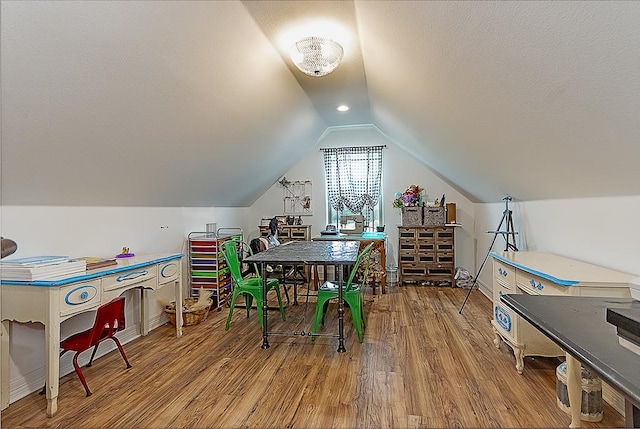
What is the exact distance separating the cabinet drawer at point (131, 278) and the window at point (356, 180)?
3653mm

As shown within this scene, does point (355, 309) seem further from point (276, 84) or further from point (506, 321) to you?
point (276, 84)

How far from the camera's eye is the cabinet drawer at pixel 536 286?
2.03 m

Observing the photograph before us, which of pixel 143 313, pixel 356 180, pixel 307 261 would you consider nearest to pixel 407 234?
pixel 356 180

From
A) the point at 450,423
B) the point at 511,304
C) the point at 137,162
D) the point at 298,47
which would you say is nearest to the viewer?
the point at 511,304

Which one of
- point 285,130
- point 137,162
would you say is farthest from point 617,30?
point 285,130

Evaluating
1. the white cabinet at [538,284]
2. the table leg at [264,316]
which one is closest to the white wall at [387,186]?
the white cabinet at [538,284]

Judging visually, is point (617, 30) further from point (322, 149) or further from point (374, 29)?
point (322, 149)

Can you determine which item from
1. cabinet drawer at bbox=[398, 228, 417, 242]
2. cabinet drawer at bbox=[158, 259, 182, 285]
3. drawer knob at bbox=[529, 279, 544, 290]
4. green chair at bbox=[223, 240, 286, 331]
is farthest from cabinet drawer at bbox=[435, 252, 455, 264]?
cabinet drawer at bbox=[158, 259, 182, 285]

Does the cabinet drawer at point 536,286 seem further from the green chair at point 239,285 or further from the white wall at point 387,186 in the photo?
the white wall at point 387,186

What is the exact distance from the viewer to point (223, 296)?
166 inches

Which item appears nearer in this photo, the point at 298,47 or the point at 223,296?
the point at 298,47

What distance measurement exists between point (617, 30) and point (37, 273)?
2.96m

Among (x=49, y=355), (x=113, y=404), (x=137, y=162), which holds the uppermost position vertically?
(x=137, y=162)

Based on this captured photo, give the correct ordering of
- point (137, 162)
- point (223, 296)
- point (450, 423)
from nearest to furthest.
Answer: point (450, 423), point (137, 162), point (223, 296)
